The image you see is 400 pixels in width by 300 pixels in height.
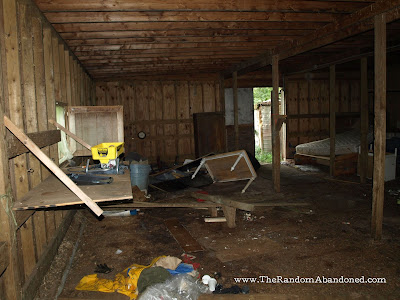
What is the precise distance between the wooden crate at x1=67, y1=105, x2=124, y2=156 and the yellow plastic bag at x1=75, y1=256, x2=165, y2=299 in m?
2.60

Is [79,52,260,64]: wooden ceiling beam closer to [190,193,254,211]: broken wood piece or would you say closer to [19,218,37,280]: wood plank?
[190,193,254,211]: broken wood piece

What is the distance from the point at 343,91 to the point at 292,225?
889 cm

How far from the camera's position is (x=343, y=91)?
12.4 metres

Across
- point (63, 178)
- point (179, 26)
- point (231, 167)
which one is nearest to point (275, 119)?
point (231, 167)

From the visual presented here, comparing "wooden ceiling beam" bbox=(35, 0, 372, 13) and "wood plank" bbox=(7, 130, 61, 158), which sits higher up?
"wooden ceiling beam" bbox=(35, 0, 372, 13)

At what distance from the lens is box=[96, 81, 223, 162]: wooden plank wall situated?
11.1 m

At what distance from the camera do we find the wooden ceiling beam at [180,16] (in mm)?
4600

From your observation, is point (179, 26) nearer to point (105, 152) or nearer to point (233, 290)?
point (105, 152)

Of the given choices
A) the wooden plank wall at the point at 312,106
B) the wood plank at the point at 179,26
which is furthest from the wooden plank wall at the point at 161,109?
the wood plank at the point at 179,26

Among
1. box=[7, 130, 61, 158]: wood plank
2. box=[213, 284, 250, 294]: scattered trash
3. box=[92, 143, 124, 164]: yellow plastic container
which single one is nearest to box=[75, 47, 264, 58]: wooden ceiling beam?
box=[7, 130, 61, 158]: wood plank

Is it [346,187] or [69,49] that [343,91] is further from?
[69,49]

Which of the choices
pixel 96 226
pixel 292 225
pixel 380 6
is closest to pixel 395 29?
pixel 380 6

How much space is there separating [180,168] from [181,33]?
440cm

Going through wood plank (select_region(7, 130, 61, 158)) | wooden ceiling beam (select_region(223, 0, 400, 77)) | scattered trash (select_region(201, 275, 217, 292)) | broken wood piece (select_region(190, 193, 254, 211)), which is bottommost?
scattered trash (select_region(201, 275, 217, 292))
